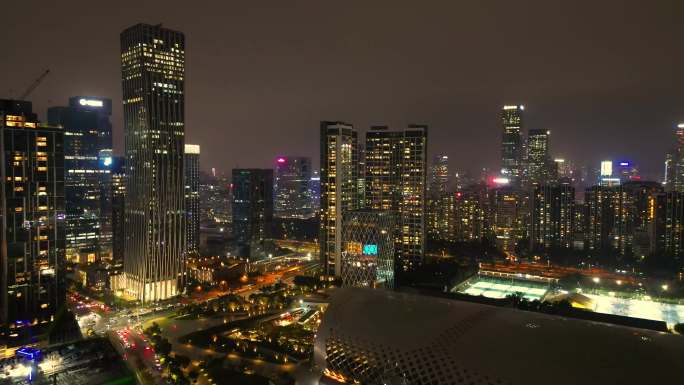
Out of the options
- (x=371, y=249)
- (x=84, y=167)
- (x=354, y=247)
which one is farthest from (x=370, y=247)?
(x=84, y=167)

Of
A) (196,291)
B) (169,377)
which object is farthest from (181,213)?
(169,377)

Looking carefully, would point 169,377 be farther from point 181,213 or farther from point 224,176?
point 224,176

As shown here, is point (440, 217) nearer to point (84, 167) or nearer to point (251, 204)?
point (251, 204)

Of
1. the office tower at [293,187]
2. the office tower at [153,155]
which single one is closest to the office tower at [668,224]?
the office tower at [153,155]

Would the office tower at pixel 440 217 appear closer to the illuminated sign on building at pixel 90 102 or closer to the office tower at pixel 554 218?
the office tower at pixel 554 218

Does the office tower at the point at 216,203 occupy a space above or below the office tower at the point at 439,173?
below

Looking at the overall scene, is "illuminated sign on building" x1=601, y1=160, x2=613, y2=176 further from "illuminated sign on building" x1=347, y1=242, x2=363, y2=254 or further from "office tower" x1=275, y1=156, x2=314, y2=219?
"illuminated sign on building" x1=347, y1=242, x2=363, y2=254
